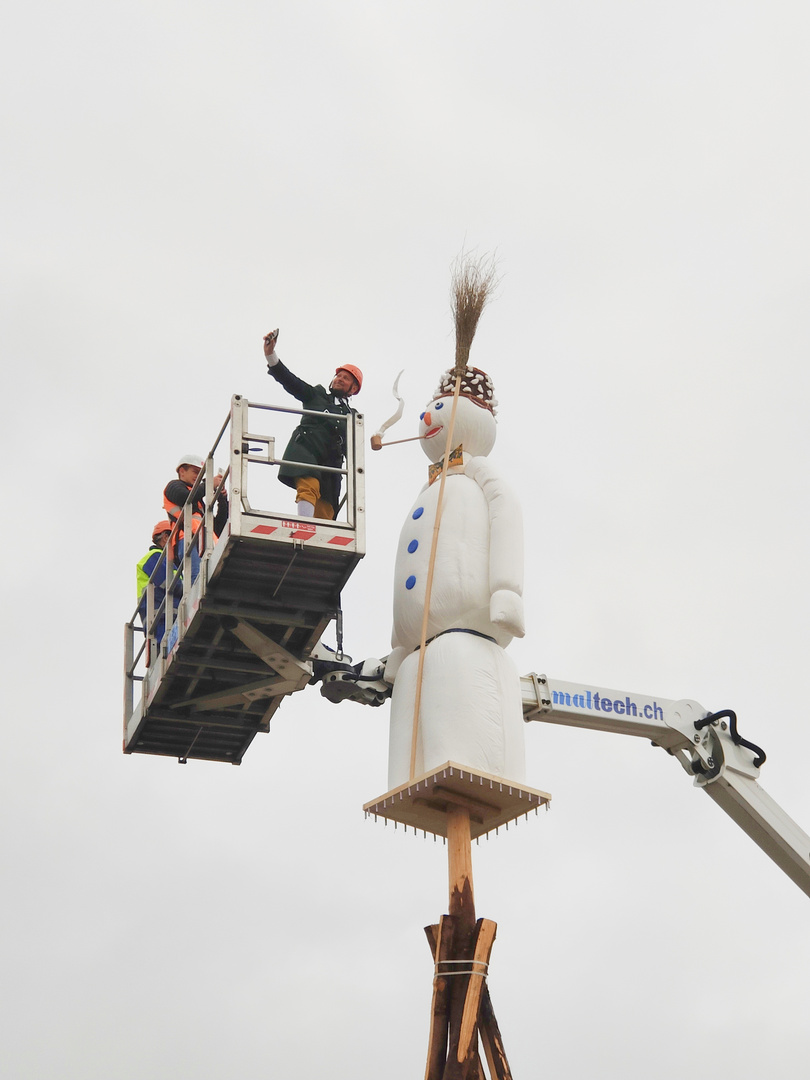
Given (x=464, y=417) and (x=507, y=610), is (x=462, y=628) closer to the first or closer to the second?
(x=507, y=610)

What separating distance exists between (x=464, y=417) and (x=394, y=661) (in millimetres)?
2539

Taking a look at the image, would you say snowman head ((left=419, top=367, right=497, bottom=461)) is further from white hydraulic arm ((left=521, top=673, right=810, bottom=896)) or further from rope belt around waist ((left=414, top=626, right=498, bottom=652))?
white hydraulic arm ((left=521, top=673, right=810, bottom=896))

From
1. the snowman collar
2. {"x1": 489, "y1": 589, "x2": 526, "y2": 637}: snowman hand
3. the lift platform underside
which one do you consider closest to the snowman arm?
{"x1": 489, "y1": 589, "x2": 526, "y2": 637}: snowman hand

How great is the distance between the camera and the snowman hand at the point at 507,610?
48.6 feet

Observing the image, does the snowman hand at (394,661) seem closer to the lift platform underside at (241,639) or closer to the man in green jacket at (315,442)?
the lift platform underside at (241,639)

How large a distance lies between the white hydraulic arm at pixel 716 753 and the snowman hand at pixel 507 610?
2.19 metres

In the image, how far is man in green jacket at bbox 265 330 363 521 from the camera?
1447 centimetres

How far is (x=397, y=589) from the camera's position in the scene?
1583 cm

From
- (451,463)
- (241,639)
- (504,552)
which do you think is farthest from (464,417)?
(241,639)

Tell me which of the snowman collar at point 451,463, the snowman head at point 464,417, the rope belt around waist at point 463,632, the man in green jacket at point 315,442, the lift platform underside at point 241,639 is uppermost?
the snowman head at point 464,417

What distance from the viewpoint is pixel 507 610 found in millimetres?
14820

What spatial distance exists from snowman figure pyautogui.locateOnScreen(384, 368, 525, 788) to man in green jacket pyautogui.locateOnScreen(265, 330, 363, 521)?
1325mm

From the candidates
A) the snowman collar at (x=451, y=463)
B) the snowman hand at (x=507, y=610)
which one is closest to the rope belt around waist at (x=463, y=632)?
the snowman hand at (x=507, y=610)

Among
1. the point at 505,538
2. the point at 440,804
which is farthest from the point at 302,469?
the point at 440,804
